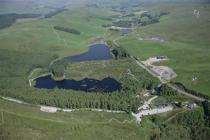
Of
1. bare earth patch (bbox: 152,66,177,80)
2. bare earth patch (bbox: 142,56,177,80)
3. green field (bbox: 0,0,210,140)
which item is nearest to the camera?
green field (bbox: 0,0,210,140)

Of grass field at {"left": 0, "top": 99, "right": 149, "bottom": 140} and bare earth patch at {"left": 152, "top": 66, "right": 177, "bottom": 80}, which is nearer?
grass field at {"left": 0, "top": 99, "right": 149, "bottom": 140}

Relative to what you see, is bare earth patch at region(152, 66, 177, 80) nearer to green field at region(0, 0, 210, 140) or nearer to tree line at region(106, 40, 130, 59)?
green field at region(0, 0, 210, 140)

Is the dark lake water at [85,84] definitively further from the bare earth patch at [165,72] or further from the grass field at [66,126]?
the grass field at [66,126]

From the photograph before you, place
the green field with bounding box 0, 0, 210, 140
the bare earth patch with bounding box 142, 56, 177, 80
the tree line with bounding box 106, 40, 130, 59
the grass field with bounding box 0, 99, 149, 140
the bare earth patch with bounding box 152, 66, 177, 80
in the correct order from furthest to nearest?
the tree line with bounding box 106, 40, 130, 59 → the bare earth patch with bounding box 142, 56, 177, 80 → the bare earth patch with bounding box 152, 66, 177, 80 → the green field with bounding box 0, 0, 210, 140 → the grass field with bounding box 0, 99, 149, 140

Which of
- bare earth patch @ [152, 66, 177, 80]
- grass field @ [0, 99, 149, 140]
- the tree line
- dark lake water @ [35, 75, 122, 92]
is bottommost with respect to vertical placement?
the tree line

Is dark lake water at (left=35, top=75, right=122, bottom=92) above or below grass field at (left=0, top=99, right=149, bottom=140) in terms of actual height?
below

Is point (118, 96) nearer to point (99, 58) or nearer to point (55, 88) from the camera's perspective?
point (55, 88)

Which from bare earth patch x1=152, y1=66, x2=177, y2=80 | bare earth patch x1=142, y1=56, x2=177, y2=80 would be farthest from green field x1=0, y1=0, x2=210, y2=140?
bare earth patch x1=142, y1=56, x2=177, y2=80

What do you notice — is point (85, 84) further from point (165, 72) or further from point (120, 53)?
point (120, 53)

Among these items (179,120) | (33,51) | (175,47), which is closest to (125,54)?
(175,47)
